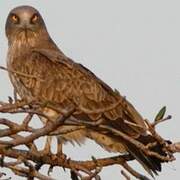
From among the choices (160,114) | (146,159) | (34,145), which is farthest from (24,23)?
(160,114)

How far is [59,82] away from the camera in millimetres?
8453

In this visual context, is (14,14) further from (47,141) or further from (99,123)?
(99,123)

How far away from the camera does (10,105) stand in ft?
15.0

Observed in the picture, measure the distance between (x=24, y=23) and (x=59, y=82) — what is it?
105 centimetres

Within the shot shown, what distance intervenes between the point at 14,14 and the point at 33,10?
251 millimetres

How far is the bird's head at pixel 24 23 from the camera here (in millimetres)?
8977

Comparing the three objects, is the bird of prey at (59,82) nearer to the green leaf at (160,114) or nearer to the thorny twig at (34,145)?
the thorny twig at (34,145)

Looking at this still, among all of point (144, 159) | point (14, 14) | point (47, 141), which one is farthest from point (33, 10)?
point (144, 159)

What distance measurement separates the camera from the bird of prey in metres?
7.66

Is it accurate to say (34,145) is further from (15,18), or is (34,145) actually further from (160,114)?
(15,18)

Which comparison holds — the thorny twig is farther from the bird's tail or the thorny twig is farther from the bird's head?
the bird's head

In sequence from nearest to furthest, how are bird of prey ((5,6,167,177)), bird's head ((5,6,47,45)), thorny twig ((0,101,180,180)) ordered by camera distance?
thorny twig ((0,101,180,180)) < bird of prey ((5,6,167,177)) < bird's head ((5,6,47,45))

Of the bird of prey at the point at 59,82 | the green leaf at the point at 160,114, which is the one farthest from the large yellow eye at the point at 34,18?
the green leaf at the point at 160,114

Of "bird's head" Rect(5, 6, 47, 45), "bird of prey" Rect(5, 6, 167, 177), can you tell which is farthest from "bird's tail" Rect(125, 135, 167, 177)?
"bird's head" Rect(5, 6, 47, 45)
